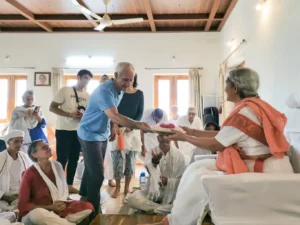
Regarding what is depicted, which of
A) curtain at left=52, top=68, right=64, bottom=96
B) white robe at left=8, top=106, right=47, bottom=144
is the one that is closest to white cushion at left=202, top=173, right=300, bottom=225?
white robe at left=8, top=106, right=47, bottom=144

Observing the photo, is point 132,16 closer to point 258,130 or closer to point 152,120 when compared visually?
point 152,120

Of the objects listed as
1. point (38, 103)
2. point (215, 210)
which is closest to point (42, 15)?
point (38, 103)

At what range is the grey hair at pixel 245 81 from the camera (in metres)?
1.76

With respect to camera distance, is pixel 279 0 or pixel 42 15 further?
pixel 42 15

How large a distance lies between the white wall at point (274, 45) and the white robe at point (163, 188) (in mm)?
1296

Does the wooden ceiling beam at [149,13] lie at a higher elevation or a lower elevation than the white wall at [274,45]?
higher

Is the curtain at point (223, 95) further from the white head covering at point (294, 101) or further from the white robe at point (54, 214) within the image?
the white robe at point (54, 214)

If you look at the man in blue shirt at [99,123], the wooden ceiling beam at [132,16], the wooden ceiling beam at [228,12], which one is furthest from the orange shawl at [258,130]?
the wooden ceiling beam at [132,16]

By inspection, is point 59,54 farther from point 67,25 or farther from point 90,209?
point 90,209

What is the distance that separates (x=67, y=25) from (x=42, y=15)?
2.46 ft

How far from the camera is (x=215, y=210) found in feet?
4.89

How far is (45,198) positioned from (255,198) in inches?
64.7

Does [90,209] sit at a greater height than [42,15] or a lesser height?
lesser

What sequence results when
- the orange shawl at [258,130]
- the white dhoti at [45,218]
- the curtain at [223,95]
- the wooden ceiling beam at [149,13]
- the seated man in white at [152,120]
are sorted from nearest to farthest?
1. the orange shawl at [258,130]
2. the white dhoti at [45,218]
3. the seated man in white at [152,120]
4. the wooden ceiling beam at [149,13]
5. the curtain at [223,95]
